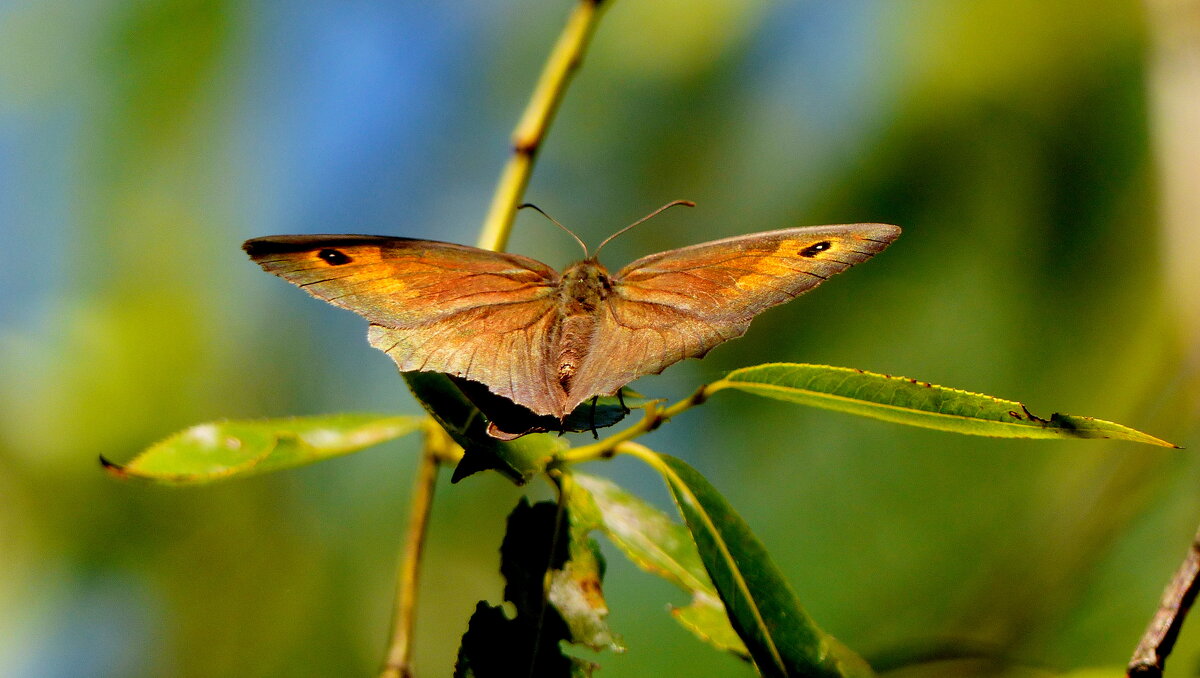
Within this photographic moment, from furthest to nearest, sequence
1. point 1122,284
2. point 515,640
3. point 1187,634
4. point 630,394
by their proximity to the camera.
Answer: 1. point 1122,284
2. point 1187,634
3. point 630,394
4. point 515,640

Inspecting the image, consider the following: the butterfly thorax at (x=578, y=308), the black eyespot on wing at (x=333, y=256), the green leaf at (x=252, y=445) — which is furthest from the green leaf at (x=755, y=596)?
the black eyespot on wing at (x=333, y=256)

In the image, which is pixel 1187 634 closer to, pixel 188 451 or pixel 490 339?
pixel 490 339

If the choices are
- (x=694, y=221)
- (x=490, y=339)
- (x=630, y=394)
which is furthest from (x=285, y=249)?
(x=694, y=221)

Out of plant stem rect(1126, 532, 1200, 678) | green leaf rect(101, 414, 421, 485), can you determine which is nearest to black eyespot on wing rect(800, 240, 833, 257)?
plant stem rect(1126, 532, 1200, 678)

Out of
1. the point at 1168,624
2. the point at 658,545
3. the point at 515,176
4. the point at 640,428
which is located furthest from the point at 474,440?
the point at 1168,624

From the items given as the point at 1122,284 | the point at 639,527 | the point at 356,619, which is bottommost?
the point at 356,619

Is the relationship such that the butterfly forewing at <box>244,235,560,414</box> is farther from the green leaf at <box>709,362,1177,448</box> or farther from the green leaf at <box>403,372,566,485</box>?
the green leaf at <box>709,362,1177,448</box>

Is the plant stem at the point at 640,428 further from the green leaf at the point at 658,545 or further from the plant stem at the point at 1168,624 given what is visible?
the plant stem at the point at 1168,624
